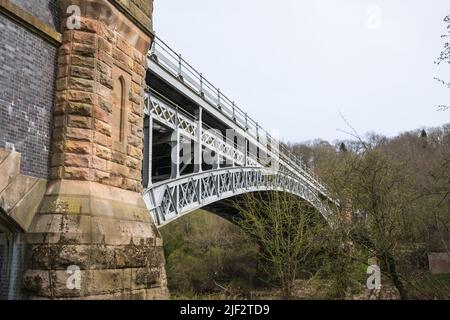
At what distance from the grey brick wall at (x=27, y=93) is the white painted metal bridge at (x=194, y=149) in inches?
288

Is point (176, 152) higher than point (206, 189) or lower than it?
higher

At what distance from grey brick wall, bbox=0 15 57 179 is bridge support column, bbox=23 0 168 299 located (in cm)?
12

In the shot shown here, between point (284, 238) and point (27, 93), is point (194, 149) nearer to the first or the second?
point (284, 238)

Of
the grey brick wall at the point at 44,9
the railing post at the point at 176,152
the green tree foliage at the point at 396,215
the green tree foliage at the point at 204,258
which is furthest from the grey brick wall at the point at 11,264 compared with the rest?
the green tree foliage at the point at 204,258

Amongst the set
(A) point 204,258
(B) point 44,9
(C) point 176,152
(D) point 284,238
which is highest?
(C) point 176,152

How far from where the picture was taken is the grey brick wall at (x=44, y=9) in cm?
530

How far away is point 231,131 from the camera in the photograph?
849 inches

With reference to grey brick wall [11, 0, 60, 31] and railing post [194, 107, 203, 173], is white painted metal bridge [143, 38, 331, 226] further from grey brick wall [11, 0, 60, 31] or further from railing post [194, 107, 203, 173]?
grey brick wall [11, 0, 60, 31]

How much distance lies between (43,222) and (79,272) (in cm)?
67

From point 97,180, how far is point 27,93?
48.4 inches

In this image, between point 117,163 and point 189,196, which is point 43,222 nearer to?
point 117,163

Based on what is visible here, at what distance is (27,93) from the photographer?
5234mm

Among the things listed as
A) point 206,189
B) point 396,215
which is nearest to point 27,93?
point 396,215
